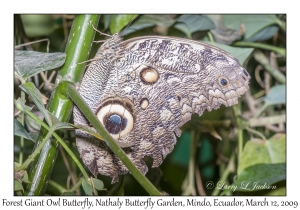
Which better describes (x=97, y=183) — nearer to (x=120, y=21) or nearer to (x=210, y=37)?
(x=120, y=21)

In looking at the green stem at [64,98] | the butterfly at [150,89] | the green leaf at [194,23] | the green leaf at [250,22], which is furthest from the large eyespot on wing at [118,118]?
the green leaf at [250,22]

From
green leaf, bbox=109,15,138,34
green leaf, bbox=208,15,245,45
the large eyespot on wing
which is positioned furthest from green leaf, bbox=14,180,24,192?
green leaf, bbox=208,15,245,45

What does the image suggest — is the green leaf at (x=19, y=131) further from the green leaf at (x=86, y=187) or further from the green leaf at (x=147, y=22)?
the green leaf at (x=147, y=22)

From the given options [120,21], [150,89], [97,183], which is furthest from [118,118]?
[120,21]
